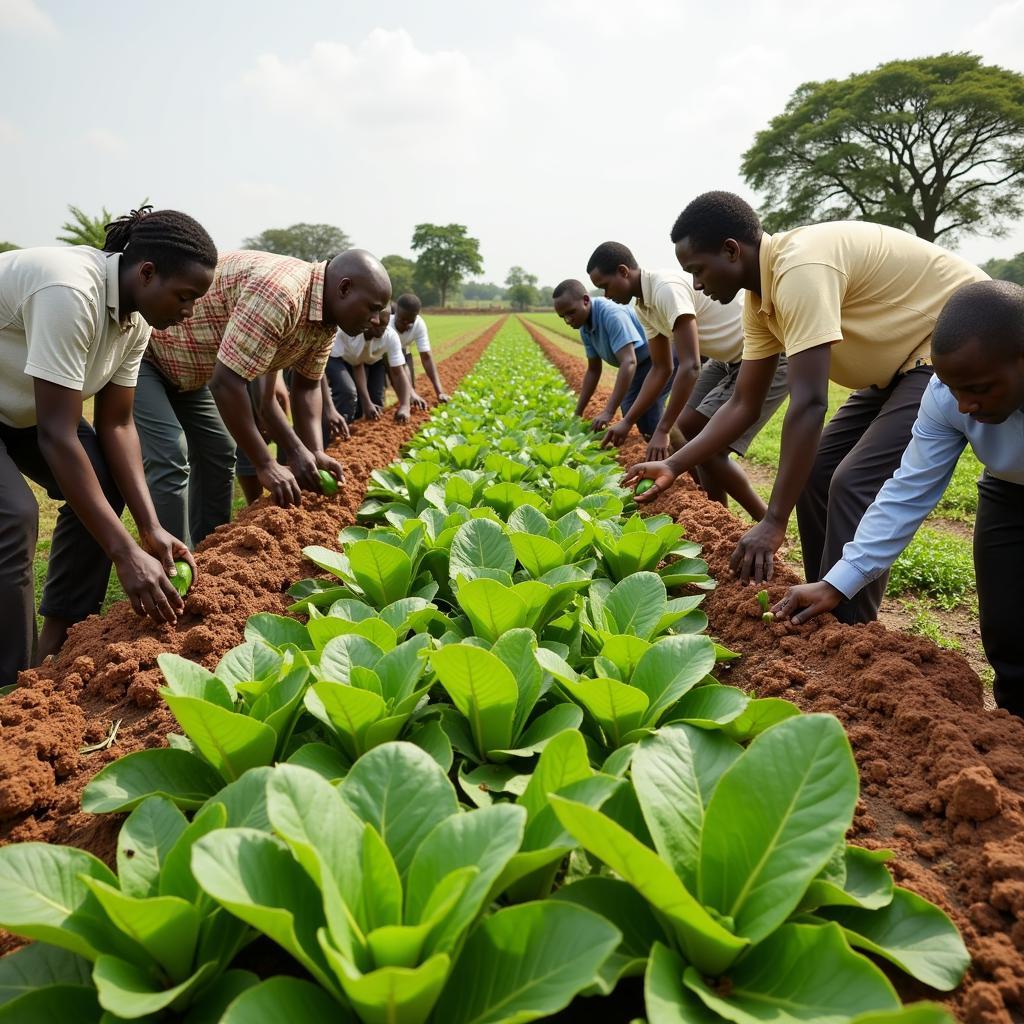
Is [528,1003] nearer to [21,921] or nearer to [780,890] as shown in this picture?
[780,890]

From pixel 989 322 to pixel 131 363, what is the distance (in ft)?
9.99

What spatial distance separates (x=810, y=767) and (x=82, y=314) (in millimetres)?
2459

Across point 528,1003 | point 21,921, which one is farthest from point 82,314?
point 528,1003

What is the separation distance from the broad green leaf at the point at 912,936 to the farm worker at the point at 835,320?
165cm

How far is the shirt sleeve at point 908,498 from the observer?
2.41 metres

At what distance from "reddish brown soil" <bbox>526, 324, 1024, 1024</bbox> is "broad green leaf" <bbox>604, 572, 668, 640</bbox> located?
1.22ft

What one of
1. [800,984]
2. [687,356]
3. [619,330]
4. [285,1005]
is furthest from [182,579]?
[619,330]

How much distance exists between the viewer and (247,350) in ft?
11.5

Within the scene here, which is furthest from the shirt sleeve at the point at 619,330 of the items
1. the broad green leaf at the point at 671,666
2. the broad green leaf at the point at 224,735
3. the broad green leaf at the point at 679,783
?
the broad green leaf at the point at 224,735

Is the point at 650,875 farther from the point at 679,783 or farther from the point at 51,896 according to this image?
the point at 51,896

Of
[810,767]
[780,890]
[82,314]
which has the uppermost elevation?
[82,314]

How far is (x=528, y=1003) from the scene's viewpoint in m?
1.02

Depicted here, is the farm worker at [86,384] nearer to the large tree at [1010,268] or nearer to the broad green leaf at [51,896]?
the broad green leaf at [51,896]

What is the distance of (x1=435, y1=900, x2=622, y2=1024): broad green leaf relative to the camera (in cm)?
100
